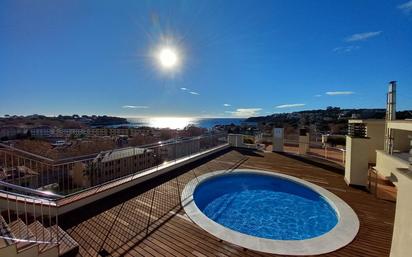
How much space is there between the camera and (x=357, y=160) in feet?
17.9

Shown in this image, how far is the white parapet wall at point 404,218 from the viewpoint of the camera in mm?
1803

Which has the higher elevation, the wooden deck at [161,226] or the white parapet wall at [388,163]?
the white parapet wall at [388,163]

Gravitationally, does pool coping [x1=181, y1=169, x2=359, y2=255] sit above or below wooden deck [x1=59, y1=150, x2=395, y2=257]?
below

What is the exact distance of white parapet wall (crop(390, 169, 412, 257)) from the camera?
5.91 ft

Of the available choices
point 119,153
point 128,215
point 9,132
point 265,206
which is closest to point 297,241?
point 265,206

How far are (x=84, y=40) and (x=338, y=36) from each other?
41.3 feet

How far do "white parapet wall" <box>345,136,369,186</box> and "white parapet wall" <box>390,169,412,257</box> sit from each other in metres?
3.96

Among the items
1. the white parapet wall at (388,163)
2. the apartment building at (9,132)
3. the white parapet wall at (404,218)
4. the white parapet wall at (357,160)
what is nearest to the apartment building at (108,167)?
the apartment building at (9,132)

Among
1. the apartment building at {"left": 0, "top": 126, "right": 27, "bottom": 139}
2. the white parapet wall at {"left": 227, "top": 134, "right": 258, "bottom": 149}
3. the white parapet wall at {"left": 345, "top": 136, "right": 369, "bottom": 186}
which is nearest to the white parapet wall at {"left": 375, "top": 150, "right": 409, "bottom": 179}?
the white parapet wall at {"left": 345, "top": 136, "right": 369, "bottom": 186}

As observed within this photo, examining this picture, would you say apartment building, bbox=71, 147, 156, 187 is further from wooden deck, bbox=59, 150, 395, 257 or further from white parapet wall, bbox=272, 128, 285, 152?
white parapet wall, bbox=272, 128, 285, 152

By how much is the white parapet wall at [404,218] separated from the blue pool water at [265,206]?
192 centimetres

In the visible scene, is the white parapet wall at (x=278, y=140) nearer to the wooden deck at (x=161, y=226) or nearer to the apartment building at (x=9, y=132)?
the wooden deck at (x=161, y=226)

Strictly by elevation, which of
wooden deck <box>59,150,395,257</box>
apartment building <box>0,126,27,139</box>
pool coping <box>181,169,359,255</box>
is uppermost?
apartment building <box>0,126,27,139</box>

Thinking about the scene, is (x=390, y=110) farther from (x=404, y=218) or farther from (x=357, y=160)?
(x=404, y=218)
